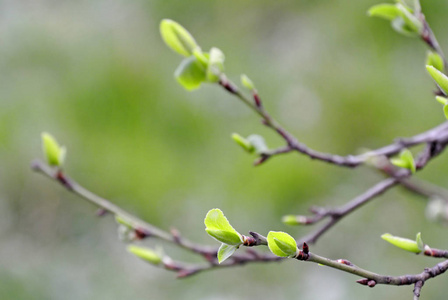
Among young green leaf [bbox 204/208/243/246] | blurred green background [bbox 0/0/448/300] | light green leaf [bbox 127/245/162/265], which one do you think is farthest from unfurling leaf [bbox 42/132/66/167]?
blurred green background [bbox 0/0/448/300]

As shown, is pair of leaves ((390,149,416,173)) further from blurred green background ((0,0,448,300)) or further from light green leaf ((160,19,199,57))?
blurred green background ((0,0,448,300))

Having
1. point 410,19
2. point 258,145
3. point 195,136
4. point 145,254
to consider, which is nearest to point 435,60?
point 410,19

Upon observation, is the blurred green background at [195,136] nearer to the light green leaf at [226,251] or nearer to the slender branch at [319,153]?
the slender branch at [319,153]

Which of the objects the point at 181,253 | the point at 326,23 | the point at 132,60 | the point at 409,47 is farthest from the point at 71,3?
→ the point at 409,47

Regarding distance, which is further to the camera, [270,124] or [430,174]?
[430,174]

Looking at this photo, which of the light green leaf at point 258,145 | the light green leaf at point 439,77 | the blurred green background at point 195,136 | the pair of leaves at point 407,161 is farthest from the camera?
the blurred green background at point 195,136

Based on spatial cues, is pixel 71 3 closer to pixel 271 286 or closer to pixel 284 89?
pixel 284 89

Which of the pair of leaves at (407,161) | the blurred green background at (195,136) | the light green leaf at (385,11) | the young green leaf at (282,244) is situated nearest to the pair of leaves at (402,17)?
the light green leaf at (385,11)
